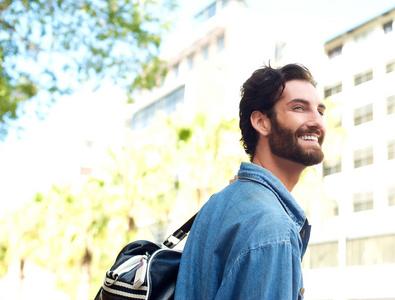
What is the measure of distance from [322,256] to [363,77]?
10.6m

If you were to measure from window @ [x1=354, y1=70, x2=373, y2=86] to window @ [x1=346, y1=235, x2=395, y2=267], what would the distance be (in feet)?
27.5

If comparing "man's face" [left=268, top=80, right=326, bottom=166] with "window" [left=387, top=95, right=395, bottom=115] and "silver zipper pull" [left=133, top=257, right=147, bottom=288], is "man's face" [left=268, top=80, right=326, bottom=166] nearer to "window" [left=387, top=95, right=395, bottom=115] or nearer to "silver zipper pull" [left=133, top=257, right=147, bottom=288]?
"silver zipper pull" [left=133, top=257, right=147, bottom=288]

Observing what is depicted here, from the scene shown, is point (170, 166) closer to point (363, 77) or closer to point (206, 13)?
point (363, 77)

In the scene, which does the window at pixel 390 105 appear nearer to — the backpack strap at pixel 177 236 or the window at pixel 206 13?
the backpack strap at pixel 177 236

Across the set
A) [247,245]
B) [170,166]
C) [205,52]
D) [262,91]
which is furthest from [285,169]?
[205,52]

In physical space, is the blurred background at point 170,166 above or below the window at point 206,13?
below

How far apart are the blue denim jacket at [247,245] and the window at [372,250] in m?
29.9

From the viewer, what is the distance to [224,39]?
54281 mm

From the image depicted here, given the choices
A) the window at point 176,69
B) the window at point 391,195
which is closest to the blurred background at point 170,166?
the window at point 391,195

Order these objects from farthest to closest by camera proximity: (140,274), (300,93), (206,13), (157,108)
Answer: (157,108) < (206,13) < (300,93) < (140,274)

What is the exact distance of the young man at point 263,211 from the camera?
57.2 inches

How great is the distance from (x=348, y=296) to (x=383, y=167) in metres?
7.20

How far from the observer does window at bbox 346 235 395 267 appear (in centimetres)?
2980

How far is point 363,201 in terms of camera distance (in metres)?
29.9
